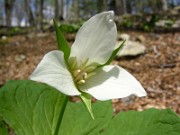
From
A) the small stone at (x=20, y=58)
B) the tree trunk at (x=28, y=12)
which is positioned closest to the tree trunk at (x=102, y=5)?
the tree trunk at (x=28, y=12)

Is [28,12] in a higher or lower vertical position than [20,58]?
lower

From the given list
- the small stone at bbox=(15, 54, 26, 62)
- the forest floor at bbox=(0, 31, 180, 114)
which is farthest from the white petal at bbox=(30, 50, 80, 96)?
the small stone at bbox=(15, 54, 26, 62)

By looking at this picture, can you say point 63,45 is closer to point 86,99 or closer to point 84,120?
point 86,99

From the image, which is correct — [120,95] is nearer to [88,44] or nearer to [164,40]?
[88,44]

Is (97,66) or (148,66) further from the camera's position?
(148,66)

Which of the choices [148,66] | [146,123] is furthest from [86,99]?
[148,66]

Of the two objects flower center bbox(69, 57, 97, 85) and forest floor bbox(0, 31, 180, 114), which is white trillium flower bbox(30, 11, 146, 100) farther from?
forest floor bbox(0, 31, 180, 114)
